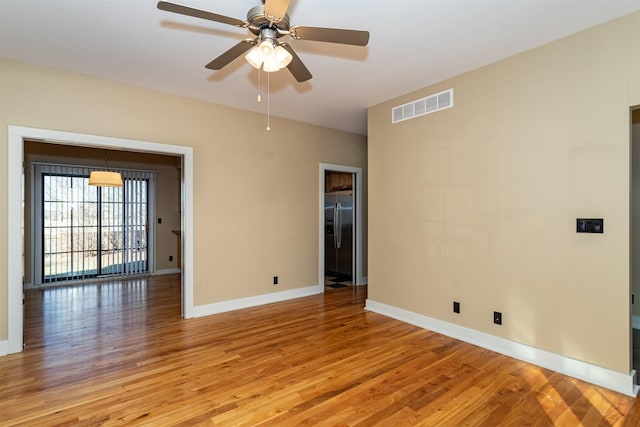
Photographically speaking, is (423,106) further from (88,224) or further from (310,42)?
(88,224)

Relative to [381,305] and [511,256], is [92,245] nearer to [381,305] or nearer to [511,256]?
[381,305]

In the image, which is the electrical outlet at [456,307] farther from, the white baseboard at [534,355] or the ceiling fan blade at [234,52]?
the ceiling fan blade at [234,52]

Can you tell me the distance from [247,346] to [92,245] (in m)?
5.00

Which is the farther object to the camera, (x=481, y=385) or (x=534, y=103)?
(x=534, y=103)

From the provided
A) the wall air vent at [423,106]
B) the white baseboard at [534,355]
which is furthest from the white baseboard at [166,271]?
the wall air vent at [423,106]

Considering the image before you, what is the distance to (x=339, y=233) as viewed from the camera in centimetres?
626

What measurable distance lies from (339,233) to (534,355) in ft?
12.7

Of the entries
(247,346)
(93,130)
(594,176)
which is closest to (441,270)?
(594,176)

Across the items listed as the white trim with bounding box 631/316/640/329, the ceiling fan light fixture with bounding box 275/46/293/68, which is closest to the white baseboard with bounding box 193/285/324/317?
the ceiling fan light fixture with bounding box 275/46/293/68

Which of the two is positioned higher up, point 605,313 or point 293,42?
point 293,42

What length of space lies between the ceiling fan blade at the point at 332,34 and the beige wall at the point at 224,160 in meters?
2.56

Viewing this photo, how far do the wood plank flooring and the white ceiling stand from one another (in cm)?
273

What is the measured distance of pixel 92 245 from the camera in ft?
20.8

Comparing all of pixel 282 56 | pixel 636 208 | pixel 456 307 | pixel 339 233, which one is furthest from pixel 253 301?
pixel 636 208
